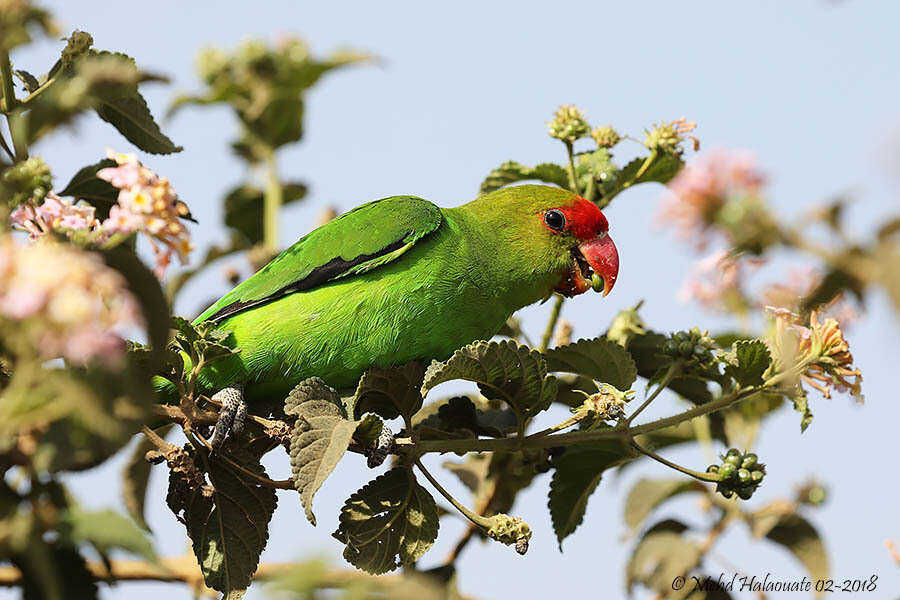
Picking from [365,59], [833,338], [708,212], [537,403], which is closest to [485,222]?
[365,59]

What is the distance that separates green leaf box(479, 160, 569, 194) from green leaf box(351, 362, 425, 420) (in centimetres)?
119

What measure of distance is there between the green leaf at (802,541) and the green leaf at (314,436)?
2.13 meters

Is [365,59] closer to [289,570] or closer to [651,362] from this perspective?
[651,362]

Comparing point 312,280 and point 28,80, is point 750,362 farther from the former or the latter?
point 28,80

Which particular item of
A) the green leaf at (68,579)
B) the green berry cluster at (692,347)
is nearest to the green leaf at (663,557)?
the green berry cluster at (692,347)

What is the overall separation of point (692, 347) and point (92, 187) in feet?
6.15

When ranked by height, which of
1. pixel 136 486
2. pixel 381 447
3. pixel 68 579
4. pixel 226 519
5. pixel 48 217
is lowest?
pixel 136 486

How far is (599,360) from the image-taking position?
319 cm

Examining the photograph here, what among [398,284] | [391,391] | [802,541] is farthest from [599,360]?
[802,541]

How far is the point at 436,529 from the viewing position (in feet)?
9.68

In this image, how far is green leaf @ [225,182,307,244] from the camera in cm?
465

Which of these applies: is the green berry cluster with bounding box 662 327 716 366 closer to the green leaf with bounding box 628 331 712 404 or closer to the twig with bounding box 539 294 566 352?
the green leaf with bounding box 628 331 712 404

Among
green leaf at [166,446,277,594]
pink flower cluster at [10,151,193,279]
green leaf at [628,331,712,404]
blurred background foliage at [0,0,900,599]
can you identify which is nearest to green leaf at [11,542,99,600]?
blurred background foliage at [0,0,900,599]

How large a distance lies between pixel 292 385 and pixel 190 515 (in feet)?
2.96
